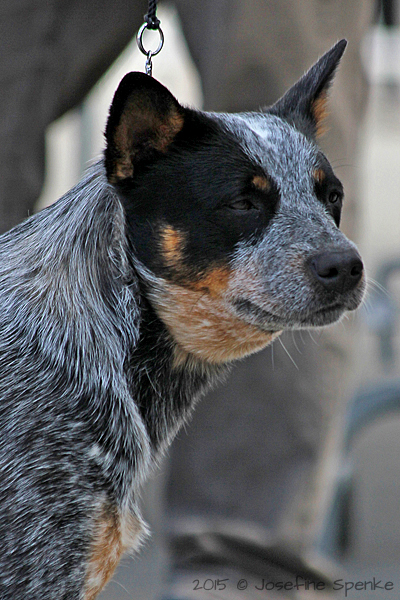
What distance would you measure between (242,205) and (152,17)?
0.43 meters

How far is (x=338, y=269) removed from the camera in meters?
1.52

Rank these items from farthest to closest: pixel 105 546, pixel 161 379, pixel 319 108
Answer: pixel 319 108
pixel 161 379
pixel 105 546

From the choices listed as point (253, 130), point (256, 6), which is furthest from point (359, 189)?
point (253, 130)

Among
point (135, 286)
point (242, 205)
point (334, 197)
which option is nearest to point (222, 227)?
point (242, 205)

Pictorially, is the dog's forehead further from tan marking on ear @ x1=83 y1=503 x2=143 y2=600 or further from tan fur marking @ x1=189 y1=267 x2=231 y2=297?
tan marking on ear @ x1=83 y1=503 x2=143 y2=600

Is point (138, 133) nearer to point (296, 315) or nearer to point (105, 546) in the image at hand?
point (296, 315)

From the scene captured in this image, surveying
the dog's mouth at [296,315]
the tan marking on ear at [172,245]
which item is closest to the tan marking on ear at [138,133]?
the tan marking on ear at [172,245]

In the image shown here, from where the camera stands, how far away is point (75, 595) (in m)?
1.45

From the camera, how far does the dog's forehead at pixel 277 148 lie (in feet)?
5.31

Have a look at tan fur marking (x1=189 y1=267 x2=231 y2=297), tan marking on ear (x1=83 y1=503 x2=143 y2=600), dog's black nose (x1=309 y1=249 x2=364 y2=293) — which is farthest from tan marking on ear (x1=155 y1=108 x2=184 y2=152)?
tan marking on ear (x1=83 y1=503 x2=143 y2=600)

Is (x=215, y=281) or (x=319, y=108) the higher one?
(x=319, y=108)

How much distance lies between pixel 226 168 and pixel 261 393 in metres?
1.03

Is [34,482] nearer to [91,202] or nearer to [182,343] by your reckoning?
[182,343]

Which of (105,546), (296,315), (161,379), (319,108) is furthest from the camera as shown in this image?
(319,108)
